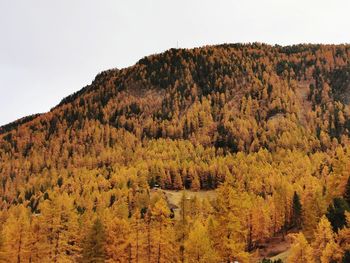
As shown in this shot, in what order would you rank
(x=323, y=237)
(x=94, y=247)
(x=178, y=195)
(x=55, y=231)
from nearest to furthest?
(x=323, y=237), (x=94, y=247), (x=55, y=231), (x=178, y=195)

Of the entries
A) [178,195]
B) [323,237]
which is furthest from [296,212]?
[178,195]

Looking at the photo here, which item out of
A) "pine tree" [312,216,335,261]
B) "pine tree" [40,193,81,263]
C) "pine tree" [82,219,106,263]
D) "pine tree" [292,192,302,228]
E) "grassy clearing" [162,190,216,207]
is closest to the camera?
"pine tree" [312,216,335,261]

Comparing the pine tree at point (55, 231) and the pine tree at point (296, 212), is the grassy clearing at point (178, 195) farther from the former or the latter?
the pine tree at point (55, 231)

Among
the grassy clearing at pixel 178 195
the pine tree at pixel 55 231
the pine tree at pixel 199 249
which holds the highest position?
the pine tree at pixel 55 231

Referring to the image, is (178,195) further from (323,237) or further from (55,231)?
(323,237)

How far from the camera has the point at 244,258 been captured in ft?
199

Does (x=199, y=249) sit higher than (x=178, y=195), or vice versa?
(x=199, y=249)

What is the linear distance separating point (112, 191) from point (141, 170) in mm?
30504

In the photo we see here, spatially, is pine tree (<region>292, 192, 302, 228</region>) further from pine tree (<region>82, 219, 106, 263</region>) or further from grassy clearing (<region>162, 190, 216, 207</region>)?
pine tree (<region>82, 219, 106, 263</region>)

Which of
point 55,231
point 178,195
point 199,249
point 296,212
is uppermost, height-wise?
point 55,231

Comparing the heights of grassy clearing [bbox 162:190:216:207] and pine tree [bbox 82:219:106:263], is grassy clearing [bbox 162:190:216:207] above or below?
below

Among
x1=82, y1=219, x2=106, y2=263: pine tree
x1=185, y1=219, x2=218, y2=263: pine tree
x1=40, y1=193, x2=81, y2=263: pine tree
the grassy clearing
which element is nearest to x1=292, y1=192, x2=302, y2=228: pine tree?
x1=185, y1=219, x2=218, y2=263: pine tree

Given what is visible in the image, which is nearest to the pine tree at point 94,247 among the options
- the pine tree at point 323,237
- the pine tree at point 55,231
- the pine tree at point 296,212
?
the pine tree at point 55,231

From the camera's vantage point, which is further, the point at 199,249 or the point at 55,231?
the point at 55,231
